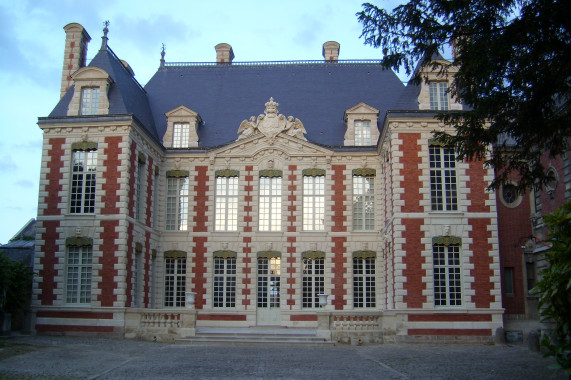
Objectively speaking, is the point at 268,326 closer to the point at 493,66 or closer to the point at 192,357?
the point at 192,357

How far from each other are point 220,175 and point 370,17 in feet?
48.0

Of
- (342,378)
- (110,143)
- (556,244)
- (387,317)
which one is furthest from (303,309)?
(556,244)

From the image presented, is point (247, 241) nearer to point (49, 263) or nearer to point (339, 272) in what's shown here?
point (339, 272)

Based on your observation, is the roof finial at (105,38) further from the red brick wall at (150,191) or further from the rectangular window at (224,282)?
the rectangular window at (224,282)

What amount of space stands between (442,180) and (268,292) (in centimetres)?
857

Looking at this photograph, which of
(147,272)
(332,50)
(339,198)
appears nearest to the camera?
(147,272)

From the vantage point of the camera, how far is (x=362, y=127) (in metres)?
25.3

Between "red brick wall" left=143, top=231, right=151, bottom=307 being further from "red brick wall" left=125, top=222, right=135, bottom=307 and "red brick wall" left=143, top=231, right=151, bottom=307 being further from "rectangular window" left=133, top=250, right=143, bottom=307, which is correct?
"red brick wall" left=125, top=222, right=135, bottom=307

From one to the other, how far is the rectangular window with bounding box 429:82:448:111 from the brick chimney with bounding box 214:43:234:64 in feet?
41.1

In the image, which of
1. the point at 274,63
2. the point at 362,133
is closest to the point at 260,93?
the point at 274,63

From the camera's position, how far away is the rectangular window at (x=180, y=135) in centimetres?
2580

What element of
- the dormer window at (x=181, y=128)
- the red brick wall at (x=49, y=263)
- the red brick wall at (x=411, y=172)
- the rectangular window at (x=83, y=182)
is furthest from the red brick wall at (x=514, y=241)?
the red brick wall at (x=49, y=263)

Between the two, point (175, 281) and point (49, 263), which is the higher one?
point (49, 263)

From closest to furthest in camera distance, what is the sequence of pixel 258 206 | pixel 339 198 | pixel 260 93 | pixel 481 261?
pixel 481 261, pixel 339 198, pixel 258 206, pixel 260 93
